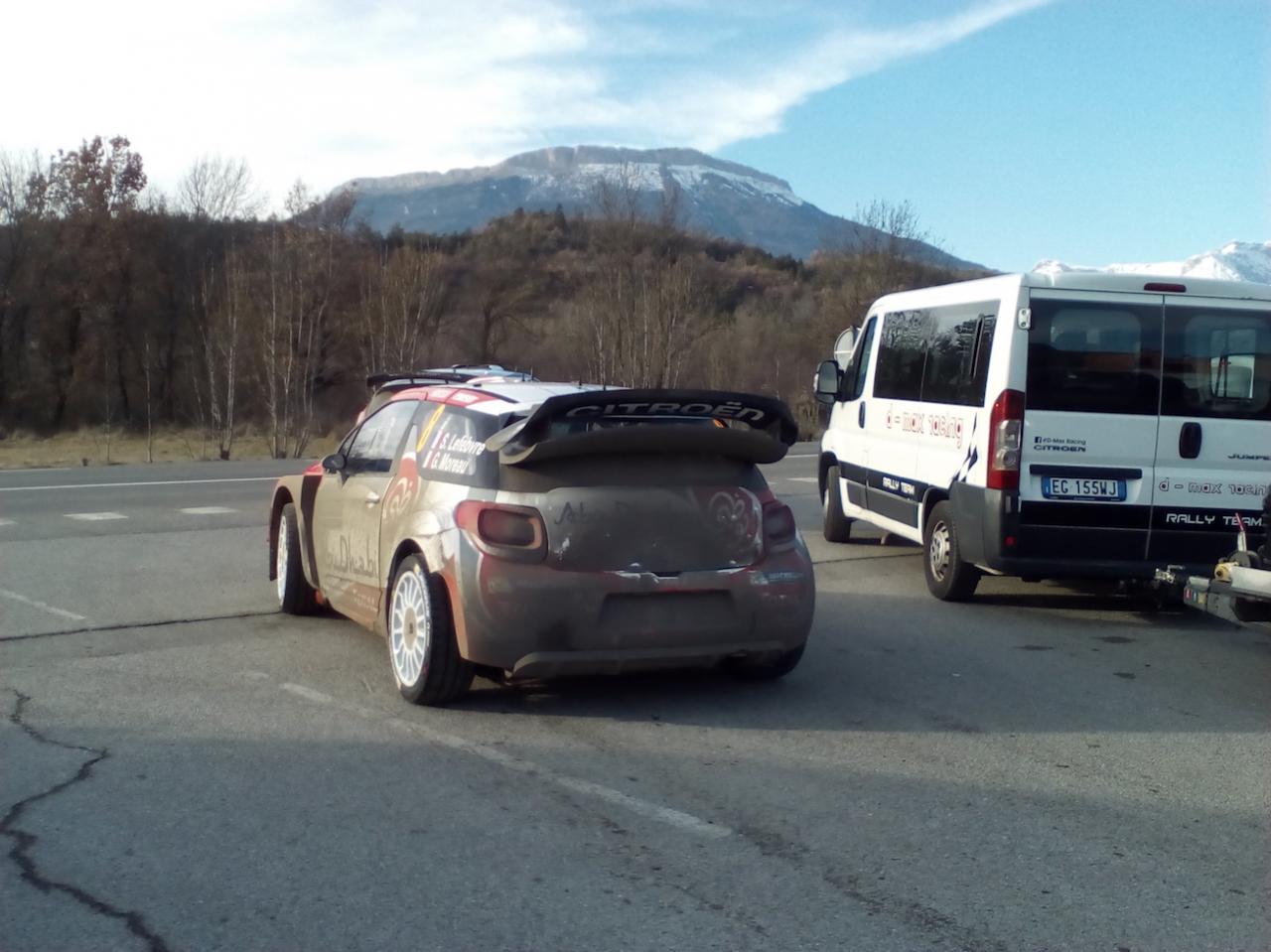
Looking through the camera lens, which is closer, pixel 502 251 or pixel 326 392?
pixel 326 392

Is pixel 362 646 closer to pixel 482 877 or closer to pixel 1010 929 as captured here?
pixel 482 877

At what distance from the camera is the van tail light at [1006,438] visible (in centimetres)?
851

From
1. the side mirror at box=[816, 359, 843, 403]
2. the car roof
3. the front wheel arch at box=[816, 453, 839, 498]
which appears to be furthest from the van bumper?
the front wheel arch at box=[816, 453, 839, 498]

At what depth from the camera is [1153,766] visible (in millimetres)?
5625

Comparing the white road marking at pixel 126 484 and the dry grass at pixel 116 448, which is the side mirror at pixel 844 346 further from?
the dry grass at pixel 116 448

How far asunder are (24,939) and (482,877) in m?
1.35

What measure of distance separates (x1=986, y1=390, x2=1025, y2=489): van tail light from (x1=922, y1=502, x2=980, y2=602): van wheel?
2.19ft

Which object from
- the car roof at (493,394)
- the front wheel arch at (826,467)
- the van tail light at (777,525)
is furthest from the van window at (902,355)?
the van tail light at (777,525)

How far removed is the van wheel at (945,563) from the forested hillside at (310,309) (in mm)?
25035

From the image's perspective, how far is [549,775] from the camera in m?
5.28

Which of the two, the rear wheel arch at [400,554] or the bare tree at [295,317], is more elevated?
the bare tree at [295,317]

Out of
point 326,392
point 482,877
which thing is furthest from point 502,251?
point 482,877

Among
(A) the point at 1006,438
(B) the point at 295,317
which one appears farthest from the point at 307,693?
(B) the point at 295,317

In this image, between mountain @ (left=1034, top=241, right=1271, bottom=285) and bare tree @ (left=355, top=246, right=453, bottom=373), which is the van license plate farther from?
bare tree @ (left=355, top=246, right=453, bottom=373)
